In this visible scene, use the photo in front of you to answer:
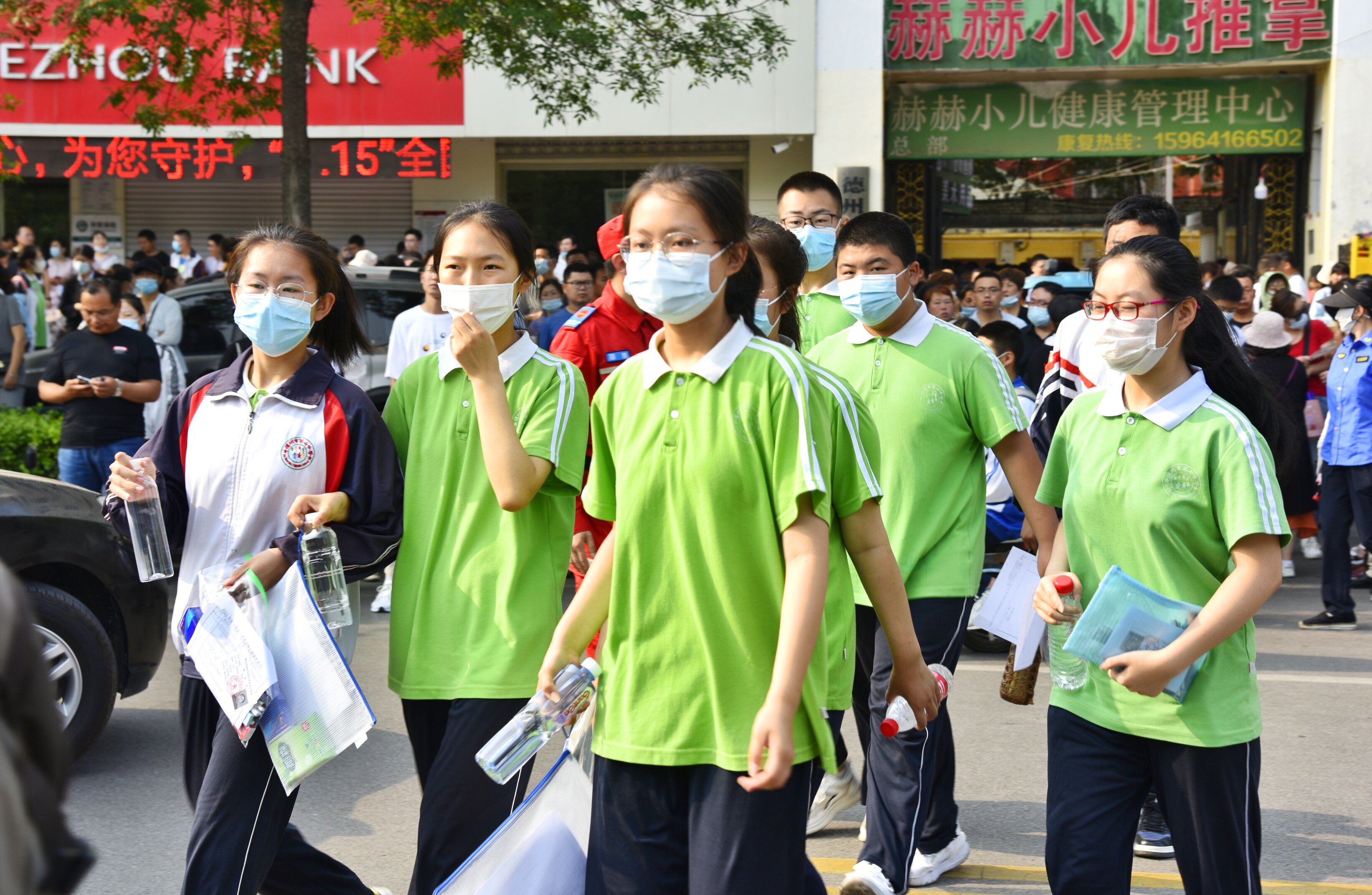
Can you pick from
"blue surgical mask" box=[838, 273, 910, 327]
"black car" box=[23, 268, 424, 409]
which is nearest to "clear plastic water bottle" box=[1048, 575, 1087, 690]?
"blue surgical mask" box=[838, 273, 910, 327]

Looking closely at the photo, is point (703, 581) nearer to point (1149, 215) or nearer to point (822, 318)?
point (1149, 215)

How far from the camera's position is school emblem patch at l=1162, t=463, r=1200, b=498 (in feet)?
9.63

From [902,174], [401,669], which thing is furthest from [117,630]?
[902,174]

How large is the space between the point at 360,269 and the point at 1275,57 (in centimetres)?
1228

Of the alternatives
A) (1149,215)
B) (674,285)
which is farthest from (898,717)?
(1149,215)

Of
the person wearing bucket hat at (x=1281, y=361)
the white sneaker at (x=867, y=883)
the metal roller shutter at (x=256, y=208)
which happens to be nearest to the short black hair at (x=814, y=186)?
the white sneaker at (x=867, y=883)

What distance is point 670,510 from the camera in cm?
258

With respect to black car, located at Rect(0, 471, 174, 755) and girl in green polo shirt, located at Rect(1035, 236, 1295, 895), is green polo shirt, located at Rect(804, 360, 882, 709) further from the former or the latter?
black car, located at Rect(0, 471, 174, 755)

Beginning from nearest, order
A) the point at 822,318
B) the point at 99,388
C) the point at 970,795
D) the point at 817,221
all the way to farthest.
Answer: the point at 970,795
the point at 822,318
the point at 817,221
the point at 99,388

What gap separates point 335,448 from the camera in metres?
3.30

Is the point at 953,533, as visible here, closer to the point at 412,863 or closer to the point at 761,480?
the point at 761,480

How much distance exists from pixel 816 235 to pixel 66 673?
320cm

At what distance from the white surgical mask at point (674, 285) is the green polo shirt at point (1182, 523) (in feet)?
3.33

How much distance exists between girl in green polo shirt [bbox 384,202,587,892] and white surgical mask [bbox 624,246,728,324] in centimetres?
66
